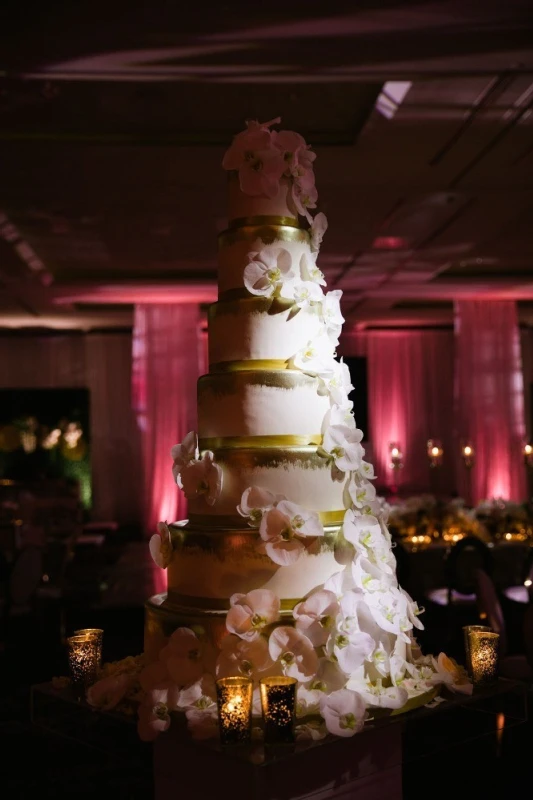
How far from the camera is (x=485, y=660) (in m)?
2.26

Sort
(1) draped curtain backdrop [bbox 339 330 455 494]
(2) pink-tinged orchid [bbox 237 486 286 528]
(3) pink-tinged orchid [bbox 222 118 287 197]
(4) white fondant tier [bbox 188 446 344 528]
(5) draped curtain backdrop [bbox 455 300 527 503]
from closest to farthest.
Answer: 1. (2) pink-tinged orchid [bbox 237 486 286 528]
2. (4) white fondant tier [bbox 188 446 344 528]
3. (3) pink-tinged orchid [bbox 222 118 287 197]
4. (5) draped curtain backdrop [bbox 455 300 527 503]
5. (1) draped curtain backdrop [bbox 339 330 455 494]

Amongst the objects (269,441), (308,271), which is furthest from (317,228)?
(269,441)

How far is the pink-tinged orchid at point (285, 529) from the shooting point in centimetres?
206

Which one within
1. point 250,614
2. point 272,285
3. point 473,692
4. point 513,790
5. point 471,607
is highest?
point 272,285

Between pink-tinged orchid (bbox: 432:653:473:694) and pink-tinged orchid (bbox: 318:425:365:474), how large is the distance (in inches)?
24.2

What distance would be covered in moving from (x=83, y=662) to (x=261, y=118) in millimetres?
4301

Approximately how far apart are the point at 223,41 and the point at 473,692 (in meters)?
3.25

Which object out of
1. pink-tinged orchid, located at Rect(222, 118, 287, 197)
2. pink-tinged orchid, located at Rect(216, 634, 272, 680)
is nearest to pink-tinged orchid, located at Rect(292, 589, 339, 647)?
pink-tinged orchid, located at Rect(216, 634, 272, 680)

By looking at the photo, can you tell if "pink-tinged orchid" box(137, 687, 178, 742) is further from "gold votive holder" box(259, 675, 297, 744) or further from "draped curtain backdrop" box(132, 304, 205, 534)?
"draped curtain backdrop" box(132, 304, 205, 534)

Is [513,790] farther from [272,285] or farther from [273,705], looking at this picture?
[272,285]

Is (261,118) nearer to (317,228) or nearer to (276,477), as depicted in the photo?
(317,228)

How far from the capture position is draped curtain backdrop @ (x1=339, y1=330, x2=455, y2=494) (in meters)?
14.6

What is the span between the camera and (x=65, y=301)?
11352mm

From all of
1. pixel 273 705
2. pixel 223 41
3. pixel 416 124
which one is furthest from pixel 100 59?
pixel 273 705
